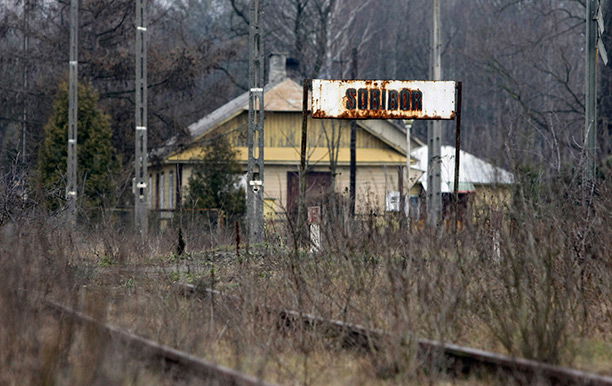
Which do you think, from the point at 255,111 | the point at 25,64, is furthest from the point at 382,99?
the point at 25,64

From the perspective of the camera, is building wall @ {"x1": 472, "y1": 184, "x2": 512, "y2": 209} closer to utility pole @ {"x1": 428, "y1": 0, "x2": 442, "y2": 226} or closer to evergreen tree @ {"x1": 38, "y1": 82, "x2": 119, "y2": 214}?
utility pole @ {"x1": 428, "y1": 0, "x2": 442, "y2": 226}

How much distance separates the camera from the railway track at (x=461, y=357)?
680 cm

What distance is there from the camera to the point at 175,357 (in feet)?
24.8

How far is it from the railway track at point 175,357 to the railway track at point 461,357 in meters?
1.29

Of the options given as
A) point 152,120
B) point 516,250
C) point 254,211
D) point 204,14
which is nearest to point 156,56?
point 152,120

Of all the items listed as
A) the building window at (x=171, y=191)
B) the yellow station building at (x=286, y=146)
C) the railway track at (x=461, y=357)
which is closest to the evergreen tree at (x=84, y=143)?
the yellow station building at (x=286, y=146)

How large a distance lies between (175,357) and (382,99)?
8.64 meters

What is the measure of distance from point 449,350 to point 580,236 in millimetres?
3514

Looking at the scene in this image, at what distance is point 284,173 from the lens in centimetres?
4309

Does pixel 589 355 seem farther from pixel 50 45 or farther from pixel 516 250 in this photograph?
pixel 50 45

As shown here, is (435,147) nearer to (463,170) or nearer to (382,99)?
(382,99)

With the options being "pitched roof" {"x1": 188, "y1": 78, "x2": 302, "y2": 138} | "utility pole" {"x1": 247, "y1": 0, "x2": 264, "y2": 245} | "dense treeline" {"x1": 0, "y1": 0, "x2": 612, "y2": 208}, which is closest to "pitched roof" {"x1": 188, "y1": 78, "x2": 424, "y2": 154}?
"pitched roof" {"x1": 188, "y1": 78, "x2": 302, "y2": 138}

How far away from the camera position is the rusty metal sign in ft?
49.9

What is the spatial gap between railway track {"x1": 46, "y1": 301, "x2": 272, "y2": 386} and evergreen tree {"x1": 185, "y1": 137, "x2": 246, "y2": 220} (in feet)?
83.0
